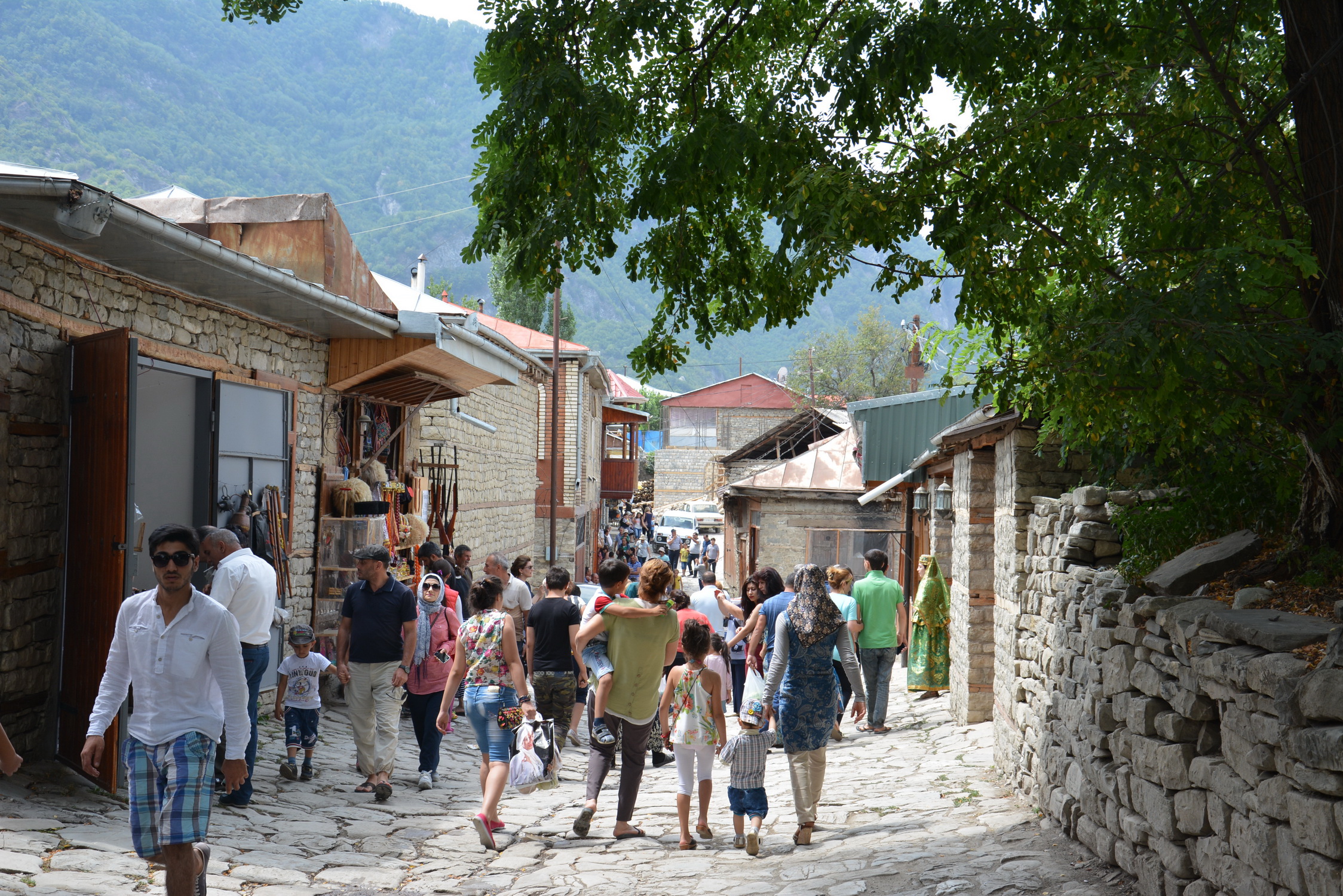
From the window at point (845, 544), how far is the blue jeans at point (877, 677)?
11.1 metres

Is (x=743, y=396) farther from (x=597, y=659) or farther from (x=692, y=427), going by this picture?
(x=597, y=659)

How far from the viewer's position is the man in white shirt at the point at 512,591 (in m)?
8.81

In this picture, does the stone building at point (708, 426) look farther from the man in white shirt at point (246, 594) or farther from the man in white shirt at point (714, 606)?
the man in white shirt at point (246, 594)

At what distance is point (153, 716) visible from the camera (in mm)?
3936

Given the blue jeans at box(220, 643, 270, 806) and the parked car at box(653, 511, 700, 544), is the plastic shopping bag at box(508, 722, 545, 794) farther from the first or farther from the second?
the parked car at box(653, 511, 700, 544)

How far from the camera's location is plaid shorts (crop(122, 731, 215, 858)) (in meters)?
3.91

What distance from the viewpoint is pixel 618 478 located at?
3384 cm

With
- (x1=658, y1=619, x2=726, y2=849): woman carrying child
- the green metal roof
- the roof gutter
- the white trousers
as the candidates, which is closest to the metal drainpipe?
the green metal roof

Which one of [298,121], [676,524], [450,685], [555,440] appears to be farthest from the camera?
[298,121]

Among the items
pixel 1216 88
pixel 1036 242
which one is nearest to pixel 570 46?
pixel 1036 242

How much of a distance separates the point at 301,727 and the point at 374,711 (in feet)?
2.18

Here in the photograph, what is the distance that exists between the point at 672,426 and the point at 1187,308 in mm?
48469

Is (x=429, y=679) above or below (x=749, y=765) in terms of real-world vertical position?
above

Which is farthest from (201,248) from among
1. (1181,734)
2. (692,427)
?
(692,427)
